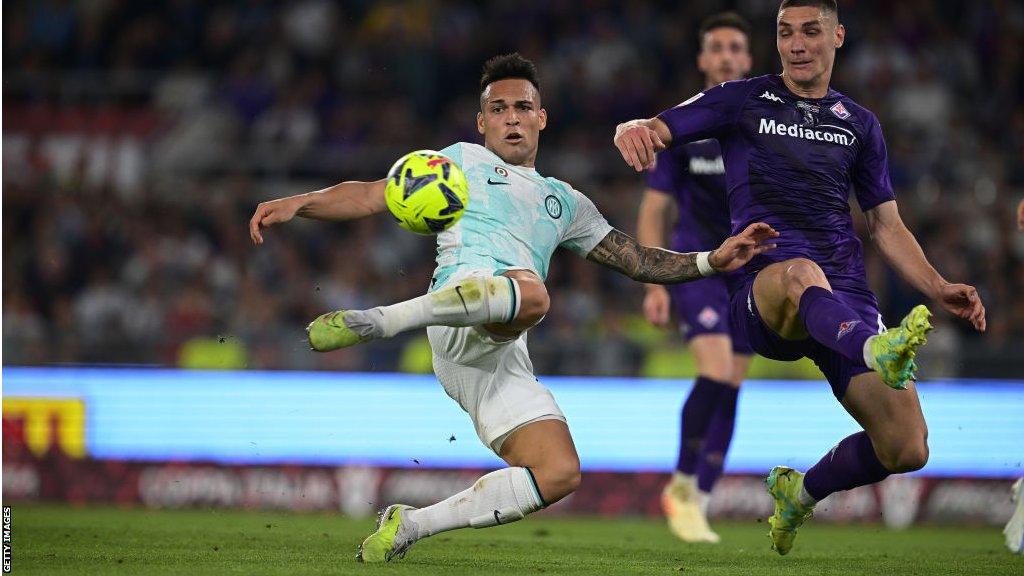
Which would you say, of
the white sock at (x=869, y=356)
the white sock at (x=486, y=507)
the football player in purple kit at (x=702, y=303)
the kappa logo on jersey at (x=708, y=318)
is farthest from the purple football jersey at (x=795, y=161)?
the kappa logo on jersey at (x=708, y=318)

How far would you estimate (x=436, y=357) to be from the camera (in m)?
6.29

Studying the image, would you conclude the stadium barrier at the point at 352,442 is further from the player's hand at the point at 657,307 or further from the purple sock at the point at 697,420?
the purple sock at the point at 697,420

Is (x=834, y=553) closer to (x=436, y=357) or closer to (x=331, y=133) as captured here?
(x=436, y=357)

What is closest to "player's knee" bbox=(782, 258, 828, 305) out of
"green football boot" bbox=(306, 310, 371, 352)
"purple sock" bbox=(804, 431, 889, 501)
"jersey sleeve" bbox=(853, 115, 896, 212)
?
"jersey sleeve" bbox=(853, 115, 896, 212)

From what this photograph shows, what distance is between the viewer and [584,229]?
6457mm

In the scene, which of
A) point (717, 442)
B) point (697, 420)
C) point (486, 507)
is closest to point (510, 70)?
point (486, 507)

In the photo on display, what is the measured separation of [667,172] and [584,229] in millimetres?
2303

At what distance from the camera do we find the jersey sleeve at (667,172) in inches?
338

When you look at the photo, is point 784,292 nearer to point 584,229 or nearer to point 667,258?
point 667,258

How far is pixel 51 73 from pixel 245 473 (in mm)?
7022

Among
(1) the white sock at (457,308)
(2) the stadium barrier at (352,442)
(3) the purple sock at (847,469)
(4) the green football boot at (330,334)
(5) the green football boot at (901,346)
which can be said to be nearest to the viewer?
(5) the green football boot at (901,346)

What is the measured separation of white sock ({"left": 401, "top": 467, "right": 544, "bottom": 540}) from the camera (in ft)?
19.0

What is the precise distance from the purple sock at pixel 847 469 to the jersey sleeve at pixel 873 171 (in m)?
1.17

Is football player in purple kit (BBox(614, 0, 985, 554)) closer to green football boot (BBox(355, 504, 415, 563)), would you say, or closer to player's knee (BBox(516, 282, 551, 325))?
player's knee (BBox(516, 282, 551, 325))
